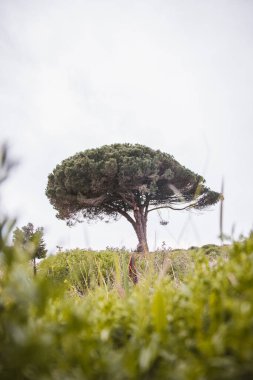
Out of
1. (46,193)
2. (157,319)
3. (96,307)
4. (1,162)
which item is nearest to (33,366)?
(157,319)

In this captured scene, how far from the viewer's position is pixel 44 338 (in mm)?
478

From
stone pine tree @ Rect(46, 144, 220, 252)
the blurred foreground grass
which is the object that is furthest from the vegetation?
stone pine tree @ Rect(46, 144, 220, 252)

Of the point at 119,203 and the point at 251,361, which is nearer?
the point at 251,361

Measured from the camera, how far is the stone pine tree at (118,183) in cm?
1914

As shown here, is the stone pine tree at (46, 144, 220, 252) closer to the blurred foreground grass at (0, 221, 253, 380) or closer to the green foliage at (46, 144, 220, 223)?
the green foliage at (46, 144, 220, 223)

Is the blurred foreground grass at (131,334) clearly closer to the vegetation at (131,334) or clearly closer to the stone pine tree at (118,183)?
the vegetation at (131,334)

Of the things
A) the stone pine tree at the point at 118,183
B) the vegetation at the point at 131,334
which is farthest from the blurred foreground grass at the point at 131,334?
the stone pine tree at the point at 118,183

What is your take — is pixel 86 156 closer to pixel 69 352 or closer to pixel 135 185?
pixel 135 185

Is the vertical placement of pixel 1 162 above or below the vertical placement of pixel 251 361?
above

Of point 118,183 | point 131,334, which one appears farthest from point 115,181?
point 131,334

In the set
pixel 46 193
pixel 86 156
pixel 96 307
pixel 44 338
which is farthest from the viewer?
pixel 46 193

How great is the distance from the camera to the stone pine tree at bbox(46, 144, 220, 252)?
754 inches

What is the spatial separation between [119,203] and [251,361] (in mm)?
22429

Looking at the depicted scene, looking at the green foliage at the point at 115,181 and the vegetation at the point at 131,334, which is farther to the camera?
the green foliage at the point at 115,181
